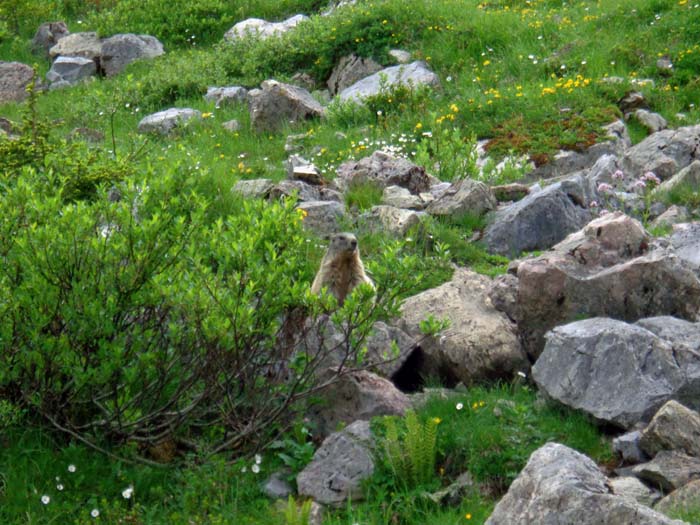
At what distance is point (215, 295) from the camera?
641cm

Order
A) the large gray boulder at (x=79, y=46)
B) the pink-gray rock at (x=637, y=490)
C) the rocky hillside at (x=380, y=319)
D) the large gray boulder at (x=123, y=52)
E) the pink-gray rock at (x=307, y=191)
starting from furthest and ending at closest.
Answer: the large gray boulder at (x=79, y=46), the large gray boulder at (x=123, y=52), the pink-gray rock at (x=307, y=191), the rocky hillside at (x=380, y=319), the pink-gray rock at (x=637, y=490)

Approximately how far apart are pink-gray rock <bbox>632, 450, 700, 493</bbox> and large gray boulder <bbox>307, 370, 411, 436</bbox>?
172 cm

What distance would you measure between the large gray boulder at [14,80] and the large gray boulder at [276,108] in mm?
5025

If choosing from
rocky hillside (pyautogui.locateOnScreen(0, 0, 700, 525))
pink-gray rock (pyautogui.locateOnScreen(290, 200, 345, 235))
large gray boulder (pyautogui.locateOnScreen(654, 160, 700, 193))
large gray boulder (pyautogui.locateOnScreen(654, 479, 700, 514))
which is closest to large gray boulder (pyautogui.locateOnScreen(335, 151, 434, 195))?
rocky hillside (pyautogui.locateOnScreen(0, 0, 700, 525))

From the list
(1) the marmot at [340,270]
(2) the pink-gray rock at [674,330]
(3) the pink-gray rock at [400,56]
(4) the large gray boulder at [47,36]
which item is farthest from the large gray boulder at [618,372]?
(4) the large gray boulder at [47,36]

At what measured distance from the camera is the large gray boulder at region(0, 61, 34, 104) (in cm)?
1876

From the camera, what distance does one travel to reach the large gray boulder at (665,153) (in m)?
12.4

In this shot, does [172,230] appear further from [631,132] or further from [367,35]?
[367,35]

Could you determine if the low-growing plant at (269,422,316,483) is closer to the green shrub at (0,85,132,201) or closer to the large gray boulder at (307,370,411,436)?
the large gray boulder at (307,370,411,436)

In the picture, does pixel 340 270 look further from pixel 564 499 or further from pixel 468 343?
pixel 564 499

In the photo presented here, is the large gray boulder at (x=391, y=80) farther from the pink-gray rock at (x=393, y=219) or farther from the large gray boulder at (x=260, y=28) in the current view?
the pink-gray rock at (x=393, y=219)

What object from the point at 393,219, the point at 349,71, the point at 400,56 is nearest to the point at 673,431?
the point at 393,219

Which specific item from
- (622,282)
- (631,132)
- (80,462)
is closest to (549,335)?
(622,282)

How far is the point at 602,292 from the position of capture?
8.12 meters
